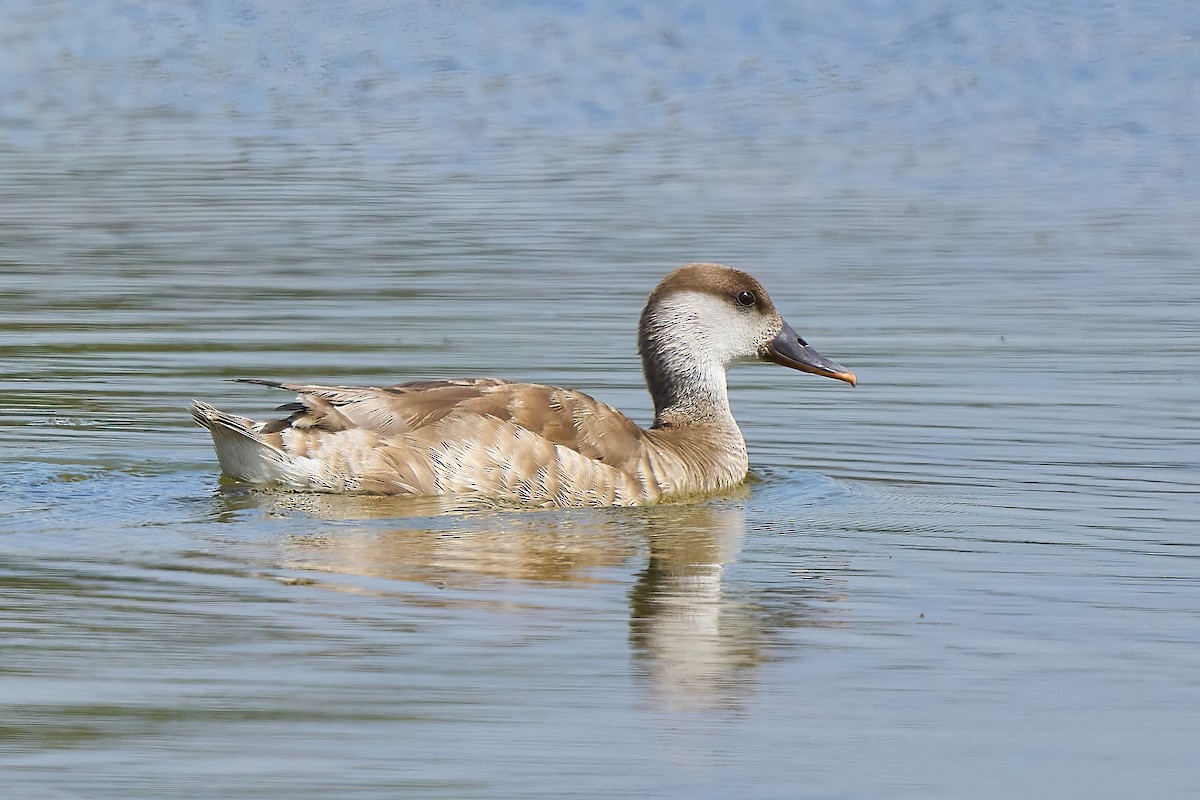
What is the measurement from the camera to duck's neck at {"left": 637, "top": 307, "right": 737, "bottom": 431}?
441 inches

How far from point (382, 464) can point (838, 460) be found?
2.35 meters

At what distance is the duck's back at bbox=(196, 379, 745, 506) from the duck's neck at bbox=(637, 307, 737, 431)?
1.20 metres

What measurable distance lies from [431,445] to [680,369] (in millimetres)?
1878

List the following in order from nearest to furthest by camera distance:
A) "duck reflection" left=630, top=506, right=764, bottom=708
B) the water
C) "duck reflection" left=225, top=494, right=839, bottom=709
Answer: the water
"duck reflection" left=630, top=506, right=764, bottom=708
"duck reflection" left=225, top=494, right=839, bottom=709

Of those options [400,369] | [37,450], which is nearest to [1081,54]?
[400,369]

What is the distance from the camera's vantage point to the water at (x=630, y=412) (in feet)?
20.6

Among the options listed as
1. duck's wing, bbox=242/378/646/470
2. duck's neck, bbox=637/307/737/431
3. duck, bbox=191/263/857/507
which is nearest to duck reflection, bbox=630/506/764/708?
duck, bbox=191/263/857/507

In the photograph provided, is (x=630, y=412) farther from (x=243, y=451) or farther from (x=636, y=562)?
(x=636, y=562)

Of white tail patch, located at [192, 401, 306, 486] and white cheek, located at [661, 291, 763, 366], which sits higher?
white cheek, located at [661, 291, 763, 366]

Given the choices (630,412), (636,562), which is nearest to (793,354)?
(630,412)

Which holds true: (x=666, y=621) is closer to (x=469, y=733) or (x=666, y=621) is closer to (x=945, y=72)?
(x=469, y=733)

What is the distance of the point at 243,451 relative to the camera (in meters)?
9.76

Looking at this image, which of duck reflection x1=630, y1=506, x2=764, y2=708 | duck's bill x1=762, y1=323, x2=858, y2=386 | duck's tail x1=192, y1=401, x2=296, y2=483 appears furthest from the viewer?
duck's bill x1=762, y1=323, x2=858, y2=386

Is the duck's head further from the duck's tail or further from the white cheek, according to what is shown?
the duck's tail
